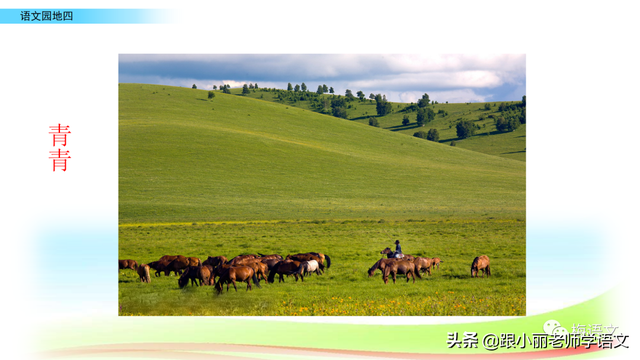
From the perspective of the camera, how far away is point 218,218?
152 feet

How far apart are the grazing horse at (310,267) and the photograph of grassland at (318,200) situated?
1.70 ft

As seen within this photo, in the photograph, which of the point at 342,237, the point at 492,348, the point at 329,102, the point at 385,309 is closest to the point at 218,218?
the point at 342,237

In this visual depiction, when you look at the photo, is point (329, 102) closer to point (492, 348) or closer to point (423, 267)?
point (423, 267)

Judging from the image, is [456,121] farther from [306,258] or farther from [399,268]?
[399,268]

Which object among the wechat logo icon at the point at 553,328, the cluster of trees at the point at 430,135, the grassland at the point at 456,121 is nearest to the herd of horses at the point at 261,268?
the wechat logo icon at the point at 553,328

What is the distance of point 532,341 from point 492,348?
98 centimetres

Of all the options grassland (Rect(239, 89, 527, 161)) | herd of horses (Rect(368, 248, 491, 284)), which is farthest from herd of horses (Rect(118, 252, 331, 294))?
grassland (Rect(239, 89, 527, 161))

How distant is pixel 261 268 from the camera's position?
18.6 meters

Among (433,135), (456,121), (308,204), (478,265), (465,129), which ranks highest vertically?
(456,121)

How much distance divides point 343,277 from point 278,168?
47.7 m

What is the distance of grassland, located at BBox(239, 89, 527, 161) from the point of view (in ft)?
303

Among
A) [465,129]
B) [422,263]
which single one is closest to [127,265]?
[422,263]

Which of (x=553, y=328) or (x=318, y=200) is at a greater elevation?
(x=318, y=200)

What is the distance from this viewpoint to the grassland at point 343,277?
1338 cm
